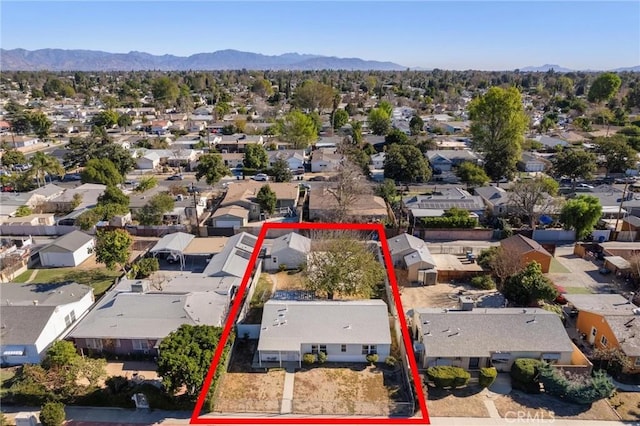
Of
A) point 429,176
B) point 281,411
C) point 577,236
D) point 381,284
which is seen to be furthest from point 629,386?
point 429,176

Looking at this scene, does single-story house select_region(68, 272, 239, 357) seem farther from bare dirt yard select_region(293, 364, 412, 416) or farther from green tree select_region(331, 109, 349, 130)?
green tree select_region(331, 109, 349, 130)

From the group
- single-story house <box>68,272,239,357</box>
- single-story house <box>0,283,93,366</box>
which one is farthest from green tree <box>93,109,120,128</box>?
single-story house <box>68,272,239,357</box>

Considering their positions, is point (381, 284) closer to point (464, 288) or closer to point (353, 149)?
point (464, 288)

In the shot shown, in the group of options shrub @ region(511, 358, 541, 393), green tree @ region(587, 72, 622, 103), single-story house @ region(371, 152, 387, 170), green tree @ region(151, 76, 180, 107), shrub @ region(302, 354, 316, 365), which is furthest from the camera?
green tree @ region(151, 76, 180, 107)

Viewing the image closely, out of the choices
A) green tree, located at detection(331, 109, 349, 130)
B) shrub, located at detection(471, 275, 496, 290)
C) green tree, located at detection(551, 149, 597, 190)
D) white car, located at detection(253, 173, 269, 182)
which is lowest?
shrub, located at detection(471, 275, 496, 290)

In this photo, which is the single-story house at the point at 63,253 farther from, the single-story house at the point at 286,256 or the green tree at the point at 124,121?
the green tree at the point at 124,121

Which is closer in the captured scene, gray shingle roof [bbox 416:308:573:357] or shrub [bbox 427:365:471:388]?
Result: shrub [bbox 427:365:471:388]
